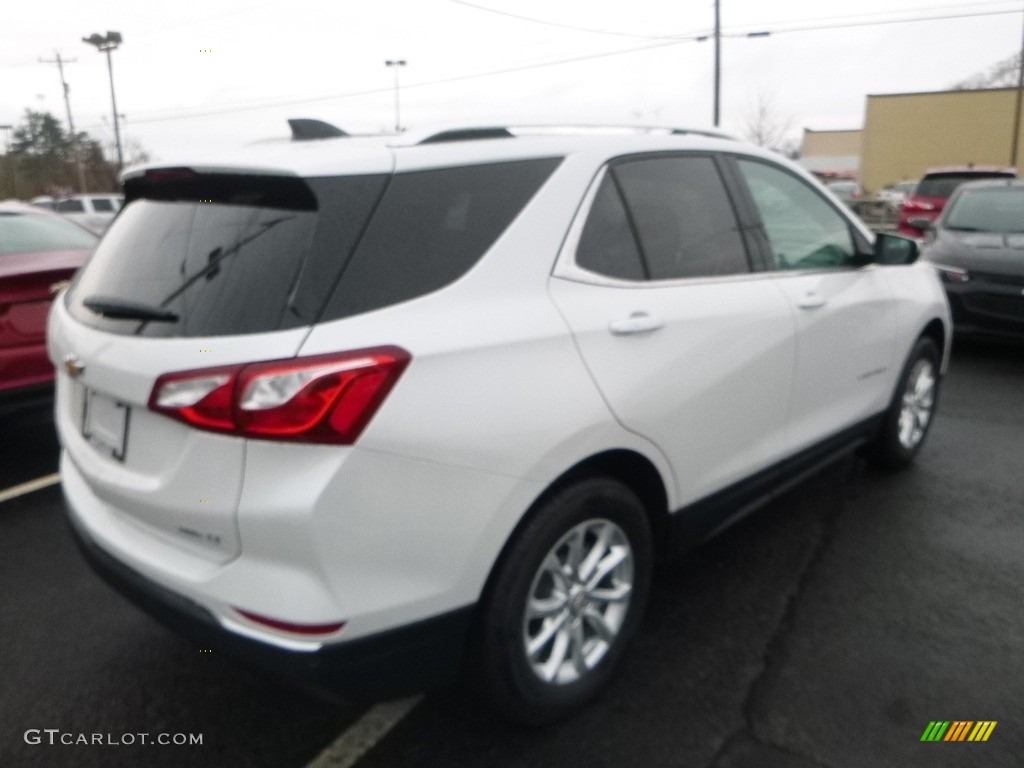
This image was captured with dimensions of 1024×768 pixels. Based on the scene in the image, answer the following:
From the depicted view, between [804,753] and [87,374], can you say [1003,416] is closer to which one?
[804,753]

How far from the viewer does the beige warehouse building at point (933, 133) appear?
1805 inches

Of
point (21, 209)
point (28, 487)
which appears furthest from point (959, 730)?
point (21, 209)

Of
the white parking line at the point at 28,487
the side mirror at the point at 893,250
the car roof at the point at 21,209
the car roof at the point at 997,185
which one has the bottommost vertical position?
the white parking line at the point at 28,487

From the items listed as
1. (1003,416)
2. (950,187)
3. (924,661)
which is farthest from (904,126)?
(924,661)

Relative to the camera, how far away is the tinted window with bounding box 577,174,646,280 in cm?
253

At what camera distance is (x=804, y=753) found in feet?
7.95

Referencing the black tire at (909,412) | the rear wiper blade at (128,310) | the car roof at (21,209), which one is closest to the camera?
the rear wiper blade at (128,310)

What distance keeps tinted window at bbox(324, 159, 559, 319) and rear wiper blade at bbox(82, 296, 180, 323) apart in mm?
478

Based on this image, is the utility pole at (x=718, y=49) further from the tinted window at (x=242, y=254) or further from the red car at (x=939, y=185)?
the tinted window at (x=242, y=254)

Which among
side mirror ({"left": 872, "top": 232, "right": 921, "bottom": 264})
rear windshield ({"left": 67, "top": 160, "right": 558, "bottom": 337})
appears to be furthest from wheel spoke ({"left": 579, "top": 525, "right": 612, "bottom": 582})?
side mirror ({"left": 872, "top": 232, "right": 921, "bottom": 264})

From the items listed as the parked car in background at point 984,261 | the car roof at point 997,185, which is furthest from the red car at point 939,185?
the parked car in background at point 984,261

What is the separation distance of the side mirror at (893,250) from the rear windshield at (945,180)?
1056cm

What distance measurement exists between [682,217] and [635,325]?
2.02 ft

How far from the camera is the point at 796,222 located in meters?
3.57
